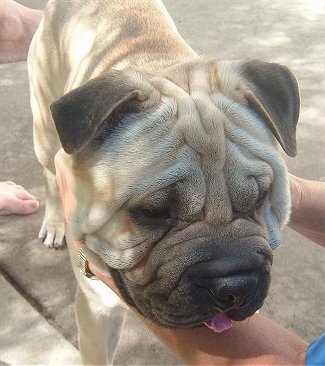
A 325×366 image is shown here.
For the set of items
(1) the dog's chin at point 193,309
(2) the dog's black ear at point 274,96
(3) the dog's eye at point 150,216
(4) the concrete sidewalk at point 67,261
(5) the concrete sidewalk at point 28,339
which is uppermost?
(2) the dog's black ear at point 274,96

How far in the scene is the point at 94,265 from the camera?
2.73 meters

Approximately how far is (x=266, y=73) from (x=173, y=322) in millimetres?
1003

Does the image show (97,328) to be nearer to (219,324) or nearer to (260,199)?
(219,324)

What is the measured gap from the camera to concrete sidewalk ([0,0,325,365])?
→ 3.58m

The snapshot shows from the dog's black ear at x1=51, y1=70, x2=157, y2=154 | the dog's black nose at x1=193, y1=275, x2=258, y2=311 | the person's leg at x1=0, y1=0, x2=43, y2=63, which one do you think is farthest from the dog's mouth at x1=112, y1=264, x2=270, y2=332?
the person's leg at x1=0, y1=0, x2=43, y2=63

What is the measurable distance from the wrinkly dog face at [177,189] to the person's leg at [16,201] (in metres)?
1.80

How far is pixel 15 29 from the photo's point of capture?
4441 millimetres

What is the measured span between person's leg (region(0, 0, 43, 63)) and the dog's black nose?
8.91ft

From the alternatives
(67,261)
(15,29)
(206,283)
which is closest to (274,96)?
(206,283)

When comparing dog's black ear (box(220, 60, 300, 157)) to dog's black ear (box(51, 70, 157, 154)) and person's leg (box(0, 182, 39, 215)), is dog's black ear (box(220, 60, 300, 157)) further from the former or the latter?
person's leg (box(0, 182, 39, 215))

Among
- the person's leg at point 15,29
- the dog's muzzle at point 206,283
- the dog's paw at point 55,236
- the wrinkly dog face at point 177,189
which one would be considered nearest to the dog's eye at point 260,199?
the wrinkly dog face at point 177,189

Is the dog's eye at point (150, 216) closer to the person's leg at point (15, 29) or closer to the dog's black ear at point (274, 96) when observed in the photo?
the dog's black ear at point (274, 96)

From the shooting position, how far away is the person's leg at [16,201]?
4.30m

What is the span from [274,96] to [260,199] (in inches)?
16.0
